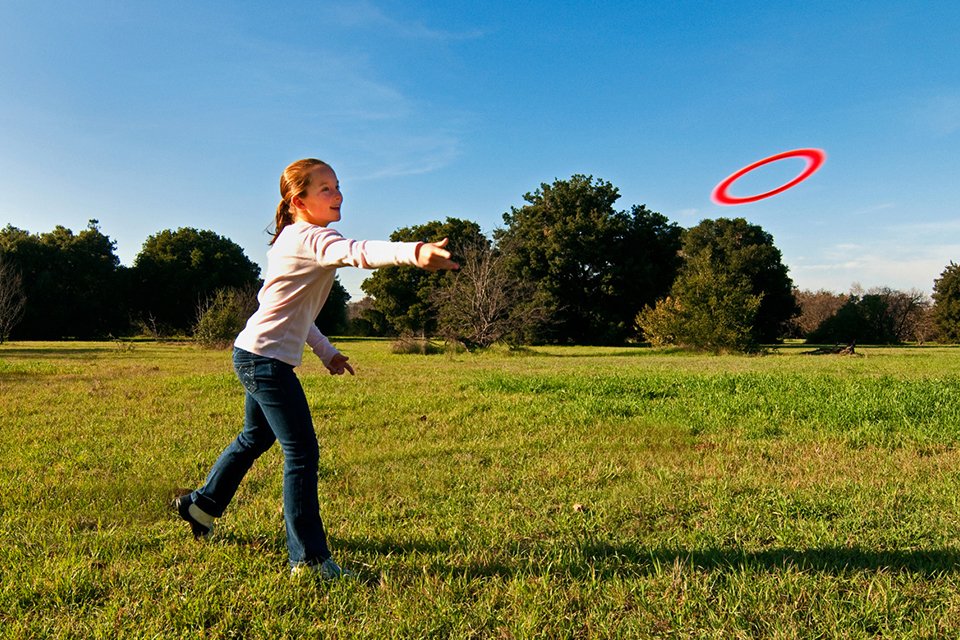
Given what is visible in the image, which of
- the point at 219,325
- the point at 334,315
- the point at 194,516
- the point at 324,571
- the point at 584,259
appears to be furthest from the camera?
the point at 334,315

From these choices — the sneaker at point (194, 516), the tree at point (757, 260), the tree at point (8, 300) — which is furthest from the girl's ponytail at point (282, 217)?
the tree at point (757, 260)

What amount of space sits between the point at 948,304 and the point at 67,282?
227 feet

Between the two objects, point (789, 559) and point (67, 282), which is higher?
point (67, 282)

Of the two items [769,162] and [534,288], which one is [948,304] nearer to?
[534,288]

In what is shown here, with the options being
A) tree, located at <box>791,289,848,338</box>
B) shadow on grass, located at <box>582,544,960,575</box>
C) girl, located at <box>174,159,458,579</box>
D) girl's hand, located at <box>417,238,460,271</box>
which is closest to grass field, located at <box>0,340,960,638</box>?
shadow on grass, located at <box>582,544,960,575</box>

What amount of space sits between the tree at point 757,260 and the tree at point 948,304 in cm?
1265

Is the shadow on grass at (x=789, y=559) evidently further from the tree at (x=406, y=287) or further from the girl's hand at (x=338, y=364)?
the tree at (x=406, y=287)

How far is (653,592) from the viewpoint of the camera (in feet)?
10.0

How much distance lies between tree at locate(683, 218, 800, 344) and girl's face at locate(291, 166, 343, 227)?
161ft

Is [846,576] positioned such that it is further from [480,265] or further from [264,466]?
[480,265]

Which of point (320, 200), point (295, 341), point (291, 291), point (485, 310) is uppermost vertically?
point (485, 310)

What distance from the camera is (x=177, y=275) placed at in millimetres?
52250

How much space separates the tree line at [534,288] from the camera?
30844 millimetres

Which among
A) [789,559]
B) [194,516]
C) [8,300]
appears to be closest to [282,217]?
[194,516]
